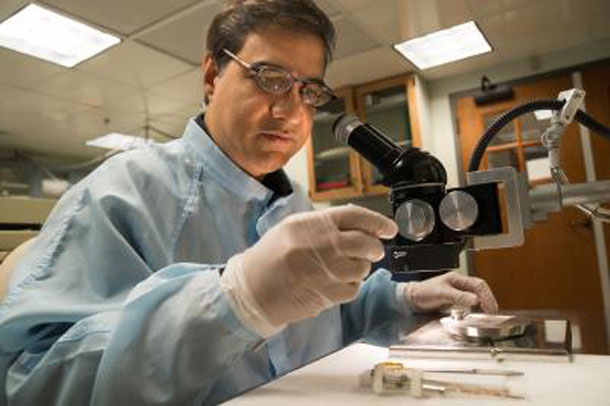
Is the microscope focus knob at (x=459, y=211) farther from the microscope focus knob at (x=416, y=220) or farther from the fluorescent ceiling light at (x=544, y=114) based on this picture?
the fluorescent ceiling light at (x=544, y=114)

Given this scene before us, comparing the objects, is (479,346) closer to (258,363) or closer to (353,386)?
(353,386)

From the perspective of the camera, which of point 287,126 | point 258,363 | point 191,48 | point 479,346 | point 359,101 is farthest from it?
point 359,101

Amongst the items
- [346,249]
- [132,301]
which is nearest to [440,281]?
[346,249]

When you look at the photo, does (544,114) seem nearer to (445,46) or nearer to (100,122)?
(445,46)

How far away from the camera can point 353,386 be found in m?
0.54

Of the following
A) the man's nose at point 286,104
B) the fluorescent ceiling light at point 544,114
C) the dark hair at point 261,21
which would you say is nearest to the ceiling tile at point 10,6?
the dark hair at point 261,21

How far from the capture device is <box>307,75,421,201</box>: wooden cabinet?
3.30 meters

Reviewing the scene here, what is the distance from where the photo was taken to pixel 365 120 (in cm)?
323

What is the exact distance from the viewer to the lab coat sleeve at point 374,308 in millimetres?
1085

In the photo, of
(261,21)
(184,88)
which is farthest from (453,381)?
(184,88)

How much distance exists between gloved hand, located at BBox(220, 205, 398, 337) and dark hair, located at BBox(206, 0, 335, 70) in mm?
551

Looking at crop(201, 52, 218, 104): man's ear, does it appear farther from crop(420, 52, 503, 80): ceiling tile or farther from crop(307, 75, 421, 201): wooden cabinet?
crop(420, 52, 503, 80): ceiling tile

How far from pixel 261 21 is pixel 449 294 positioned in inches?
29.0

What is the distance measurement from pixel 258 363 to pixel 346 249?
0.39 m
